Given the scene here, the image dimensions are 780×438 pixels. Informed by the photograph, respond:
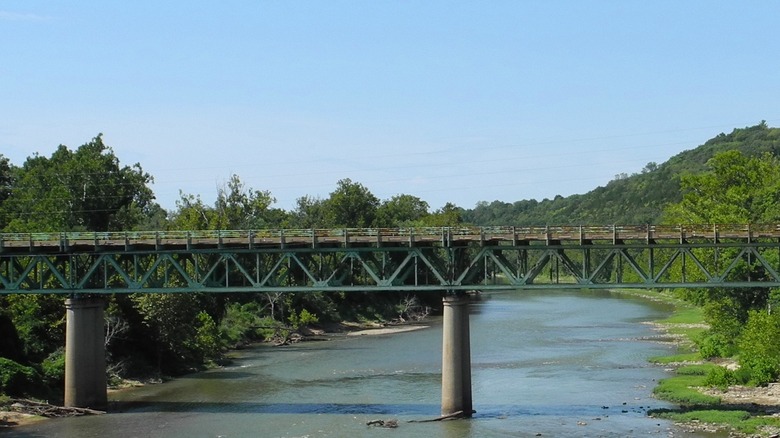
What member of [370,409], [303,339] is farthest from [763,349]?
[303,339]

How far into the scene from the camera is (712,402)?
5794 cm

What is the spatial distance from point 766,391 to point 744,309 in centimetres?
2277

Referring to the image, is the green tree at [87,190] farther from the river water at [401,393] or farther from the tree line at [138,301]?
the river water at [401,393]

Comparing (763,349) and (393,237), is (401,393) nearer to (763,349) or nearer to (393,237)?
(393,237)

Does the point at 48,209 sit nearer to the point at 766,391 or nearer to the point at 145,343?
the point at 145,343

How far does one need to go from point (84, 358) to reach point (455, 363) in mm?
22531

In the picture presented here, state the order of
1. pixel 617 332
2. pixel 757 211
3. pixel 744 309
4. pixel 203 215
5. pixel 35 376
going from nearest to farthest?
pixel 35 376, pixel 744 309, pixel 757 211, pixel 617 332, pixel 203 215

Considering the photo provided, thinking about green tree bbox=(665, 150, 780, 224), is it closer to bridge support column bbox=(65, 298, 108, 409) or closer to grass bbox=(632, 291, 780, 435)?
grass bbox=(632, 291, 780, 435)

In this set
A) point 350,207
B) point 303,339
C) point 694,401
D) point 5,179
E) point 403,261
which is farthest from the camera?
point 350,207

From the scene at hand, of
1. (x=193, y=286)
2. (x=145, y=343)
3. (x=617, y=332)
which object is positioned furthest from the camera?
(x=617, y=332)

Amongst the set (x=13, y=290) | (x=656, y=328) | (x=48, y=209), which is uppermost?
(x=48, y=209)

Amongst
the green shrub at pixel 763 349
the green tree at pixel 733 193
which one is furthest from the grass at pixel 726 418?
the green tree at pixel 733 193

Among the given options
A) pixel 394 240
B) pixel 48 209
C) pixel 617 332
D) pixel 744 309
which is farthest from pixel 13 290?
pixel 617 332

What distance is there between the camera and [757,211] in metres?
95.0
